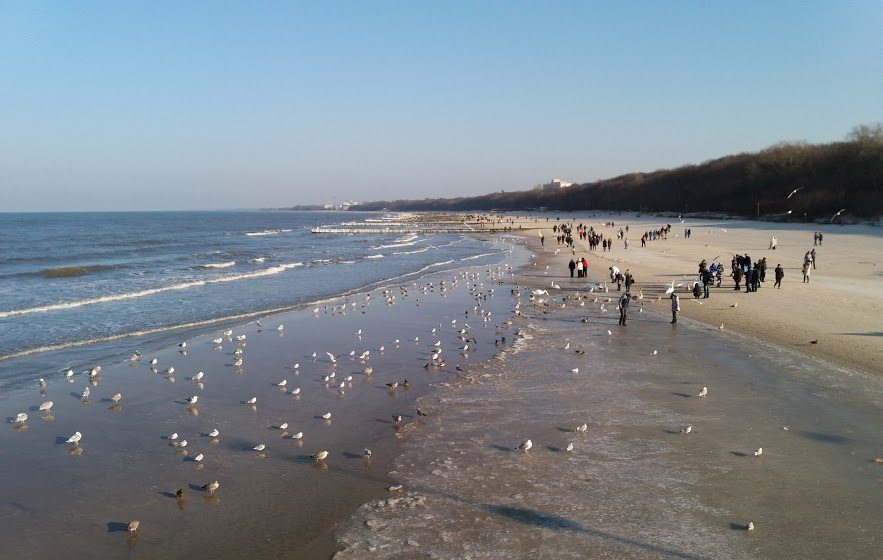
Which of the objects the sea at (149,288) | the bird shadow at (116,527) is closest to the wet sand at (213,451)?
the bird shadow at (116,527)

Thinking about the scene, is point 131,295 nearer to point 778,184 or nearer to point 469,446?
point 469,446

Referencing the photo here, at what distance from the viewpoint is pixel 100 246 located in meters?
60.4

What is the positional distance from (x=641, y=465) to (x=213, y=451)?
6.55m

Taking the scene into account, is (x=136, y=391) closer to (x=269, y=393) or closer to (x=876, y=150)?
(x=269, y=393)

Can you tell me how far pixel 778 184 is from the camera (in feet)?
298

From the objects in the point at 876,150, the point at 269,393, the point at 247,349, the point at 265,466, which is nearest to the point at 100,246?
the point at 247,349

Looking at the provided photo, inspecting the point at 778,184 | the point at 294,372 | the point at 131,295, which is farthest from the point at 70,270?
the point at 778,184

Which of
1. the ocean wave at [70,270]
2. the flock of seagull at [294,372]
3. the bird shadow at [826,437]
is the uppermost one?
the ocean wave at [70,270]

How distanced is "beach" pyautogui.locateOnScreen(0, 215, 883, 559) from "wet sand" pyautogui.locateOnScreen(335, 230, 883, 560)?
4 centimetres

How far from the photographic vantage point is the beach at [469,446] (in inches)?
277

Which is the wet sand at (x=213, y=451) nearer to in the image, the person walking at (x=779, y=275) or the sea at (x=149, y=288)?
the sea at (x=149, y=288)

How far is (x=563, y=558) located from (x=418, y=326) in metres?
13.5

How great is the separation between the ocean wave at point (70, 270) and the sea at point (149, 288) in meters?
0.09

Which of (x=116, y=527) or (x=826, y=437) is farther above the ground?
(x=826, y=437)
